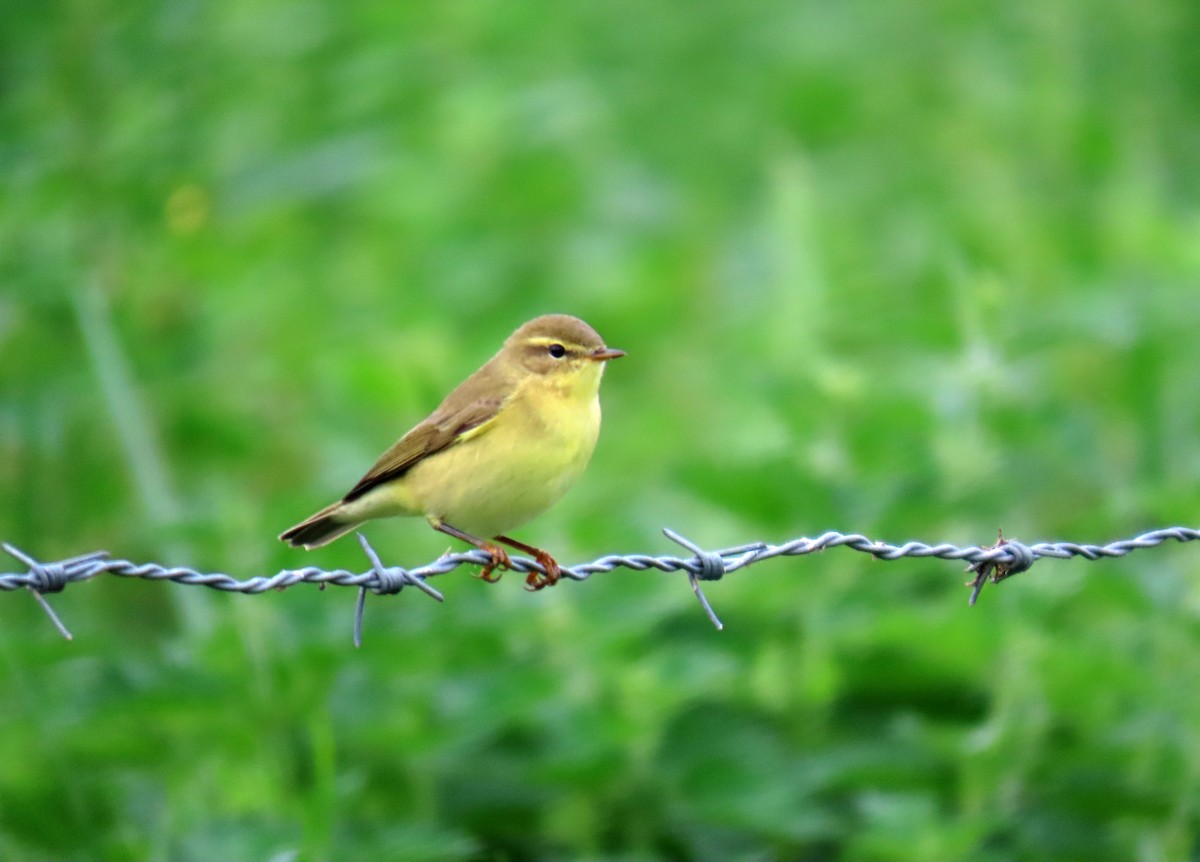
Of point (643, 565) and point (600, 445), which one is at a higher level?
point (600, 445)

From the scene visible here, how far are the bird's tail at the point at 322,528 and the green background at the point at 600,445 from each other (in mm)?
392

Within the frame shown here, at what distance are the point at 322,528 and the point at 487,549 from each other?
596 mm

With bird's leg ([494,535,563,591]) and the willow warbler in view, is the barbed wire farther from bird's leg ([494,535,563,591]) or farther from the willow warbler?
the willow warbler

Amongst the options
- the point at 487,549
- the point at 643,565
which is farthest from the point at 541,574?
the point at 643,565

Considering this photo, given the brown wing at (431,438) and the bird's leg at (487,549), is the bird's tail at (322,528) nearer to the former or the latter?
the brown wing at (431,438)

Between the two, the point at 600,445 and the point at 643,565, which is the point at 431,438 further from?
the point at 600,445

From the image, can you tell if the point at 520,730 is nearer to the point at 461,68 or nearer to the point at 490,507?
the point at 490,507

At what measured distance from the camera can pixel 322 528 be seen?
15.5ft

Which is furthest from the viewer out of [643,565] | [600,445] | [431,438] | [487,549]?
[600,445]

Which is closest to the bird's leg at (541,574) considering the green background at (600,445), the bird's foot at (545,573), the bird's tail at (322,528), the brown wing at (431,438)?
the bird's foot at (545,573)

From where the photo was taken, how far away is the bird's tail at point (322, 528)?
15.0 ft

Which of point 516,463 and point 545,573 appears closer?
point 545,573

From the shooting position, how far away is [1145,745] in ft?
16.9

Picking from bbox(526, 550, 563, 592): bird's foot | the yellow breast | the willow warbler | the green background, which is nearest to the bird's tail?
the willow warbler
